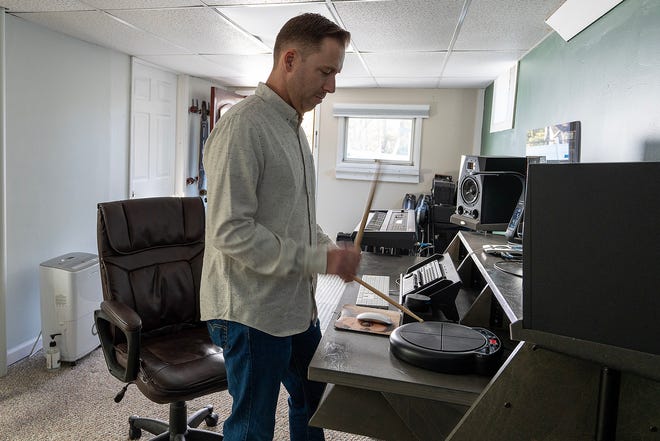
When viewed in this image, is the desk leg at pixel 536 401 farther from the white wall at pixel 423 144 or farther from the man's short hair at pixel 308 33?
the white wall at pixel 423 144

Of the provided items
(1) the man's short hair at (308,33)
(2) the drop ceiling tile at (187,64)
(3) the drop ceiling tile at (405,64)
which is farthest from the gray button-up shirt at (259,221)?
(2) the drop ceiling tile at (187,64)

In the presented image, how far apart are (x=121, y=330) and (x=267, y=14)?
5.94 feet

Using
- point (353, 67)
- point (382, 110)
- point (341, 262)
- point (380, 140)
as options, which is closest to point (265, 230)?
point (341, 262)

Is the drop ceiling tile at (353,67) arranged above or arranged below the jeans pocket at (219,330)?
above

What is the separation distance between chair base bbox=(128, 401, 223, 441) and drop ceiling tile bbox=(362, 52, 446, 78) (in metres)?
2.65

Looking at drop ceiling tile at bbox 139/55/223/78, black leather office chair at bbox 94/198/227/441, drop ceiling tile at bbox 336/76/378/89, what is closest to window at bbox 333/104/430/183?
drop ceiling tile at bbox 336/76/378/89

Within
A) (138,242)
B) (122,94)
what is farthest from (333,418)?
(122,94)

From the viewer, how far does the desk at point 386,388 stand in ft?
3.93

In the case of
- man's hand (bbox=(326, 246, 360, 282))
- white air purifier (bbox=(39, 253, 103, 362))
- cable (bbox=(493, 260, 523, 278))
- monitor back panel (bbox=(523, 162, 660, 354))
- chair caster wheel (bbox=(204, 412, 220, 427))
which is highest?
monitor back panel (bbox=(523, 162, 660, 354))

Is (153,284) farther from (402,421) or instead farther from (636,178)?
(636,178)

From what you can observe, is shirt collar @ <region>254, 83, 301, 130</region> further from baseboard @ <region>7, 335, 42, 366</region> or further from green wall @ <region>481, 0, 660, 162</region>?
baseboard @ <region>7, 335, 42, 366</region>

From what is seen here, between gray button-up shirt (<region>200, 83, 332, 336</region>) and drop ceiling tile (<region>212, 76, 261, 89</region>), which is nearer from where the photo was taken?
gray button-up shirt (<region>200, 83, 332, 336</region>)

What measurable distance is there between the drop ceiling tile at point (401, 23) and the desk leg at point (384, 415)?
1.88 m

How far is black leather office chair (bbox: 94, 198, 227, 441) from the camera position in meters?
1.79
